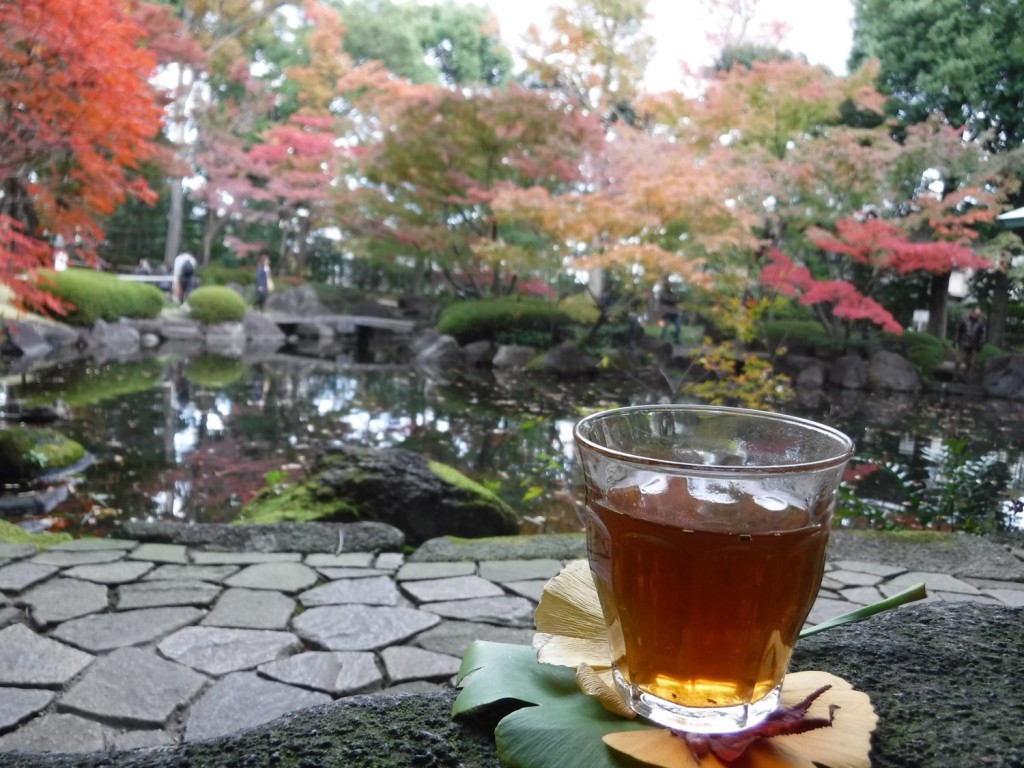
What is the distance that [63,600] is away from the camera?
2666 millimetres

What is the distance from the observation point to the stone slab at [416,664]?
88.5 inches

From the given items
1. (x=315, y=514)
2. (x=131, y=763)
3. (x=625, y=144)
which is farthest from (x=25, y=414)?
(x=625, y=144)

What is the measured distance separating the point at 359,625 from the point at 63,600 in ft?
3.50

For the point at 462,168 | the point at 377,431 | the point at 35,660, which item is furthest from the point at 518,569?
the point at 462,168

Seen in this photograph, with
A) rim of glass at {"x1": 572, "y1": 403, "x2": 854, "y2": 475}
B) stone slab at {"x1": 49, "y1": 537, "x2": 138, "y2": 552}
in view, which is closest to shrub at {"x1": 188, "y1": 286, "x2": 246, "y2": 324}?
stone slab at {"x1": 49, "y1": 537, "x2": 138, "y2": 552}

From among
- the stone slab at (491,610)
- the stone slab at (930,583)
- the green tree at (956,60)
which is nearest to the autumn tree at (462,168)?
the green tree at (956,60)

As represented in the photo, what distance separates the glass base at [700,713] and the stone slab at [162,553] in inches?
121

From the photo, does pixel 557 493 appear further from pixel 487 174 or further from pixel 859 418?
pixel 487 174

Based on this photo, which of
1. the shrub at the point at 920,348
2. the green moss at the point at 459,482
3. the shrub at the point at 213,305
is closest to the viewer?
the green moss at the point at 459,482

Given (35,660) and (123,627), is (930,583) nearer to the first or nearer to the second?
(123,627)

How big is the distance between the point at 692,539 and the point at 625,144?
12728 mm

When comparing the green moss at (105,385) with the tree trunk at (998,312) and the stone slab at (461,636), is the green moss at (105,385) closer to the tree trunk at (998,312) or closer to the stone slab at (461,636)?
the stone slab at (461,636)

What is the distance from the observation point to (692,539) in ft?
1.71

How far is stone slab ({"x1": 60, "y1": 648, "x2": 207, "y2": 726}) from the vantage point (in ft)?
6.39
